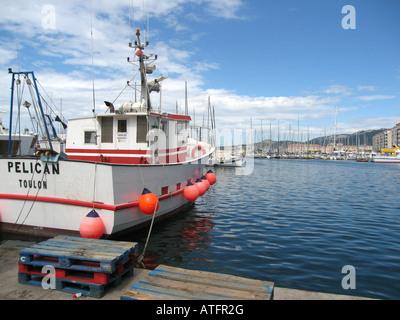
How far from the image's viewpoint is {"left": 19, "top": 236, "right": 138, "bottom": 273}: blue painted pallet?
15.8 feet

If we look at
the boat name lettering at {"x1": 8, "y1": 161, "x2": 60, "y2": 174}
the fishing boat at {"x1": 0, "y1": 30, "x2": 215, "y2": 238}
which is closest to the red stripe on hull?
the fishing boat at {"x1": 0, "y1": 30, "x2": 215, "y2": 238}

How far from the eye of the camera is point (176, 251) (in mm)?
8344

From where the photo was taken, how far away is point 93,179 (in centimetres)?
749

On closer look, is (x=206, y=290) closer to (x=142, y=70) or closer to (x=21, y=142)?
(x=142, y=70)

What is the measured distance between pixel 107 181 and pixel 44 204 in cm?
215

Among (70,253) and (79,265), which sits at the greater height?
(70,253)

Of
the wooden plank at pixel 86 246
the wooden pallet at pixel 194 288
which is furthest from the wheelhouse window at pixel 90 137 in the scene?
the wooden pallet at pixel 194 288

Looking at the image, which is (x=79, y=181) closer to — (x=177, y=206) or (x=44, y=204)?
(x=44, y=204)

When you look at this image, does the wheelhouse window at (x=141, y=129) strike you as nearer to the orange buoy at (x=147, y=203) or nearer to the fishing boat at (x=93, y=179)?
the fishing boat at (x=93, y=179)

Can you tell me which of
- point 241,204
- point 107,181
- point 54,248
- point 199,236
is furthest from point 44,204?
point 241,204

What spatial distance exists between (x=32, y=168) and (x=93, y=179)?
196 cm

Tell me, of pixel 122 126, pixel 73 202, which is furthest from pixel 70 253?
pixel 122 126

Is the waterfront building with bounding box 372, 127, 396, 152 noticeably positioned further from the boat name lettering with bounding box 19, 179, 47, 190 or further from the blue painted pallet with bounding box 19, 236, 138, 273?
the blue painted pallet with bounding box 19, 236, 138, 273
